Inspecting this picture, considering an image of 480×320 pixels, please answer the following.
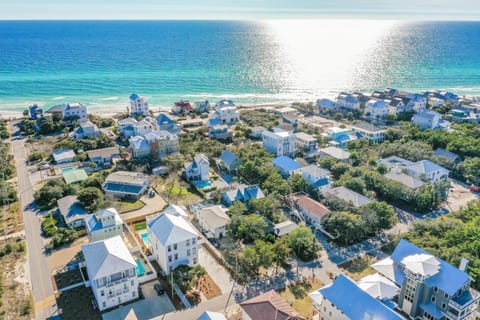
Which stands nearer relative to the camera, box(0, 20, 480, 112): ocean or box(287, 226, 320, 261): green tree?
box(287, 226, 320, 261): green tree

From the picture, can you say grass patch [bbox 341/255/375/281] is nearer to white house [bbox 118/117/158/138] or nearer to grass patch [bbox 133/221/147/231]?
grass patch [bbox 133/221/147/231]

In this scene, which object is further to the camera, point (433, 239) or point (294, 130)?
point (294, 130)

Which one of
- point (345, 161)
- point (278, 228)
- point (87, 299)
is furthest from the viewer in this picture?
point (345, 161)

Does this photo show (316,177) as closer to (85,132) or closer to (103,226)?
(103,226)

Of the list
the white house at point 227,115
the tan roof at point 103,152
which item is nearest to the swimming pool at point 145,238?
the tan roof at point 103,152

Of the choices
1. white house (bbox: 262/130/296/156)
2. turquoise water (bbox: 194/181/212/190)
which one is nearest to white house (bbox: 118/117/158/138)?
turquoise water (bbox: 194/181/212/190)

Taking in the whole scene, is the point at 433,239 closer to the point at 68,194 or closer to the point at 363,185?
the point at 363,185

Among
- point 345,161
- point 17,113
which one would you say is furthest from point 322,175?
point 17,113
